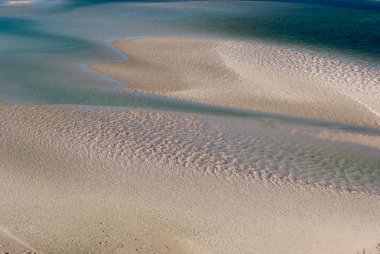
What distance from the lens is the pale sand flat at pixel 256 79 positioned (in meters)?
13.2

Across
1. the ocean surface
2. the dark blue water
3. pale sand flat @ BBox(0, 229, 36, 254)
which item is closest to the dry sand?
pale sand flat @ BBox(0, 229, 36, 254)

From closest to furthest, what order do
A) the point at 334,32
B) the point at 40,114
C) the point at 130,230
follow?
the point at 130,230 → the point at 40,114 → the point at 334,32

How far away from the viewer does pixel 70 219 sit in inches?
305

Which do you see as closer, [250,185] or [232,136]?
[250,185]

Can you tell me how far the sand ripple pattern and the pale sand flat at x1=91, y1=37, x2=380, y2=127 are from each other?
189 cm

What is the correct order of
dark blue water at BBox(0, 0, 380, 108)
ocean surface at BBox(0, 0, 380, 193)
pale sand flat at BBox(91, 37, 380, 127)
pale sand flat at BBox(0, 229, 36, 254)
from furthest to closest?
dark blue water at BBox(0, 0, 380, 108)
pale sand flat at BBox(91, 37, 380, 127)
ocean surface at BBox(0, 0, 380, 193)
pale sand flat at BBox(0, 229, 36, 254)

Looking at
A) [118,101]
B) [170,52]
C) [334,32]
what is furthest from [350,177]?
[334,32]

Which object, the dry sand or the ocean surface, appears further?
the ocean surface

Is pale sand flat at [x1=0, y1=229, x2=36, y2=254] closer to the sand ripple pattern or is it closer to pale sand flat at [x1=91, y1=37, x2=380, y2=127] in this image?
the sand ripple pattern

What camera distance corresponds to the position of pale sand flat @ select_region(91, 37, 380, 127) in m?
13.2

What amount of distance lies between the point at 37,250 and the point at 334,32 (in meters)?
17.8

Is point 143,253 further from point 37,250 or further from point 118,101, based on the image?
point 118,101

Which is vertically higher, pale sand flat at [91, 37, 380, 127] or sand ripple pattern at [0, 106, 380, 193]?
pale sand flat at [91, 37, 380, 127]

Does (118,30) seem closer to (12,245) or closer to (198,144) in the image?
(198,144)
